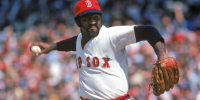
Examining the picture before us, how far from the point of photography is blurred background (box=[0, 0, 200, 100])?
27.2 feet

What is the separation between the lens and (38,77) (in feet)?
33.0

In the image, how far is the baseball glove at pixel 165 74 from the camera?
3629 mm

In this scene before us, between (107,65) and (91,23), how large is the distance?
45 cm

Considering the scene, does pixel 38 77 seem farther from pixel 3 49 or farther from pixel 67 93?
pixel 3 49

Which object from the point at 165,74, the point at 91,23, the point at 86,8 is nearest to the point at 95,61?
the point at 91,23

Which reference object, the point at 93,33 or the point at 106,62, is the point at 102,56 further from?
the point at 93,33

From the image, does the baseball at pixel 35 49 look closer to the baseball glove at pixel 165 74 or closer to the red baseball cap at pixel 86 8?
the red baseball cap at pixel 86 8

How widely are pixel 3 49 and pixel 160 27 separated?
4821 millimetres

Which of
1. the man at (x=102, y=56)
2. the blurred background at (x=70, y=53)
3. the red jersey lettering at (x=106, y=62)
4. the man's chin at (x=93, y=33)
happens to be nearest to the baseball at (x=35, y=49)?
the man at (x=102, y=56)

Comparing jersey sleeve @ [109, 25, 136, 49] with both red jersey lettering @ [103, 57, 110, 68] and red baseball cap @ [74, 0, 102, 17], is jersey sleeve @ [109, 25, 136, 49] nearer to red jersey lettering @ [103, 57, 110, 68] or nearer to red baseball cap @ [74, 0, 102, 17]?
red jersey lettering @ [103, 57, 110, 68]

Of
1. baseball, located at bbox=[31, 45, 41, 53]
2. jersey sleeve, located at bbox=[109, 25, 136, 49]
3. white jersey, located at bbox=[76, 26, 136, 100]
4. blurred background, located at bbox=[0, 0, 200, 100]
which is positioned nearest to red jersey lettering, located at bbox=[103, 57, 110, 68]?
white jersey, located at bbox=[76, 26, 136, 100]

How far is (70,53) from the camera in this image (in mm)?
7531

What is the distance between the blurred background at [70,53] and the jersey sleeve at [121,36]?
431 centimetres

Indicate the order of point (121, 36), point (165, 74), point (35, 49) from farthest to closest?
point (35, 49) → point (121, 36) → point (165, 74)
